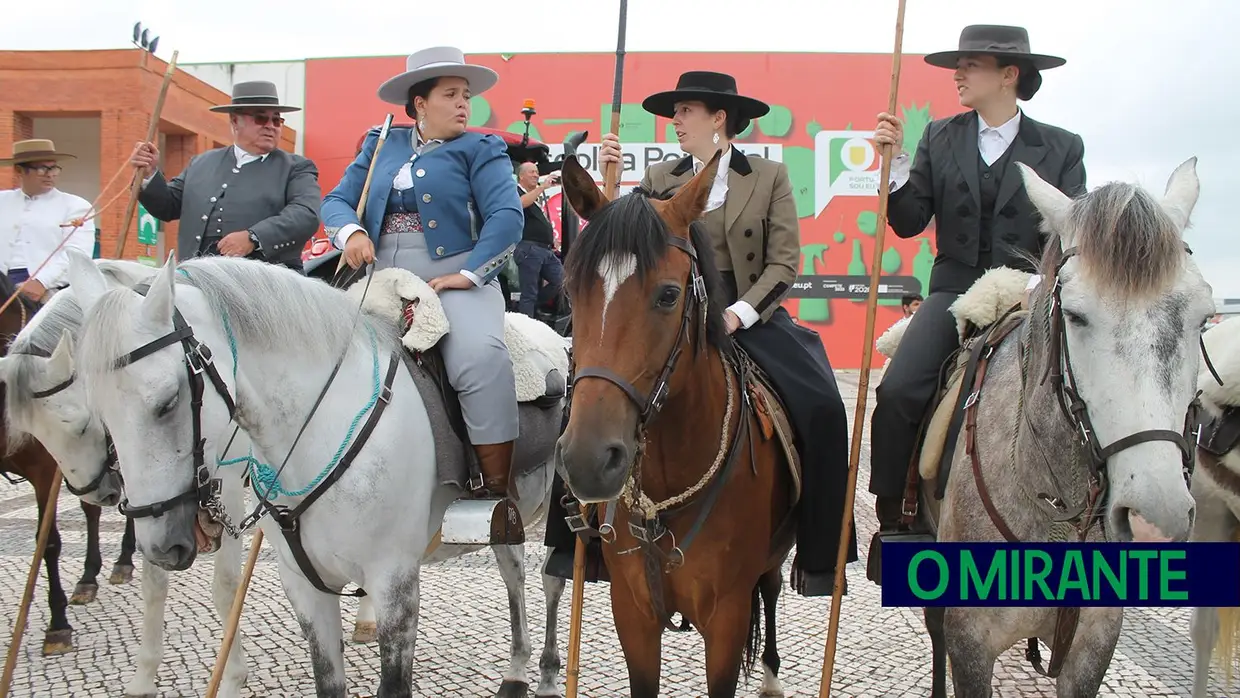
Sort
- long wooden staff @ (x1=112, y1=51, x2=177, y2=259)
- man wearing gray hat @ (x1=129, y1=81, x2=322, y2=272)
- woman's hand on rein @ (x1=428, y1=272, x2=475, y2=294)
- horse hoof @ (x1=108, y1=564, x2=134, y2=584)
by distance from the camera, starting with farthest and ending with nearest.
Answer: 1. horse hoof @ (x1=108, y1=564, x2=134, y2=584)
2. man wearing gray hat @ (x1=129, y1=81, x2=322, y2=272)
3. long wooden staff @ (x1=112, y1=51, x2=177, y2=259)
4. woman's hand on rein @ (x1=428, y1=272, x2=475, y2=294)

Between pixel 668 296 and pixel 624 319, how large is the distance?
18 cm

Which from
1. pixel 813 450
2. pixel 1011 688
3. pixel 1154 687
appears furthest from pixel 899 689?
pixel 813 450

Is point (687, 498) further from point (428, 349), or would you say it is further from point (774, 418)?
point (428, 349)

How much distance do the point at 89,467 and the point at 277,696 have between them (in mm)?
1444

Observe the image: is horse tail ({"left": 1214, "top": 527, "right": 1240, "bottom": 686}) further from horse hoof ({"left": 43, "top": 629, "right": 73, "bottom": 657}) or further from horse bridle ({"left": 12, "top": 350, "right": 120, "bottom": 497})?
horse hoof ({"left": 43, "top": 629, "right": 73, "bottom": 657})

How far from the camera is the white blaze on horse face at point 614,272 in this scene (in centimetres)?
254

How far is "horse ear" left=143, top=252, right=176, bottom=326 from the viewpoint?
2.83 meters

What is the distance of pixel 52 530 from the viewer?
5117mm

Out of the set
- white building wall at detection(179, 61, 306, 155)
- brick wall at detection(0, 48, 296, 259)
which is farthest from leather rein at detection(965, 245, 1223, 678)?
white building wall at detection(179, 61, 306, 155)

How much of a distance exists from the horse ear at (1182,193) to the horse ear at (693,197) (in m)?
1.28

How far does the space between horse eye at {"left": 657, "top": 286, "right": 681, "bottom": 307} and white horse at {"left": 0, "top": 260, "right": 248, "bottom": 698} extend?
218cm

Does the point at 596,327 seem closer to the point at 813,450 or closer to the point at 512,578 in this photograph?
the point at 813,450

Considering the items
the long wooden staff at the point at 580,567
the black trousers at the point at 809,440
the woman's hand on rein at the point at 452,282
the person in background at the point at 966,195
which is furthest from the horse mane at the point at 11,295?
the person in background at the point at 966,195

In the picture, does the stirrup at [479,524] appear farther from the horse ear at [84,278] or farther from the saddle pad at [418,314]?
the horse ear at [84,278]
